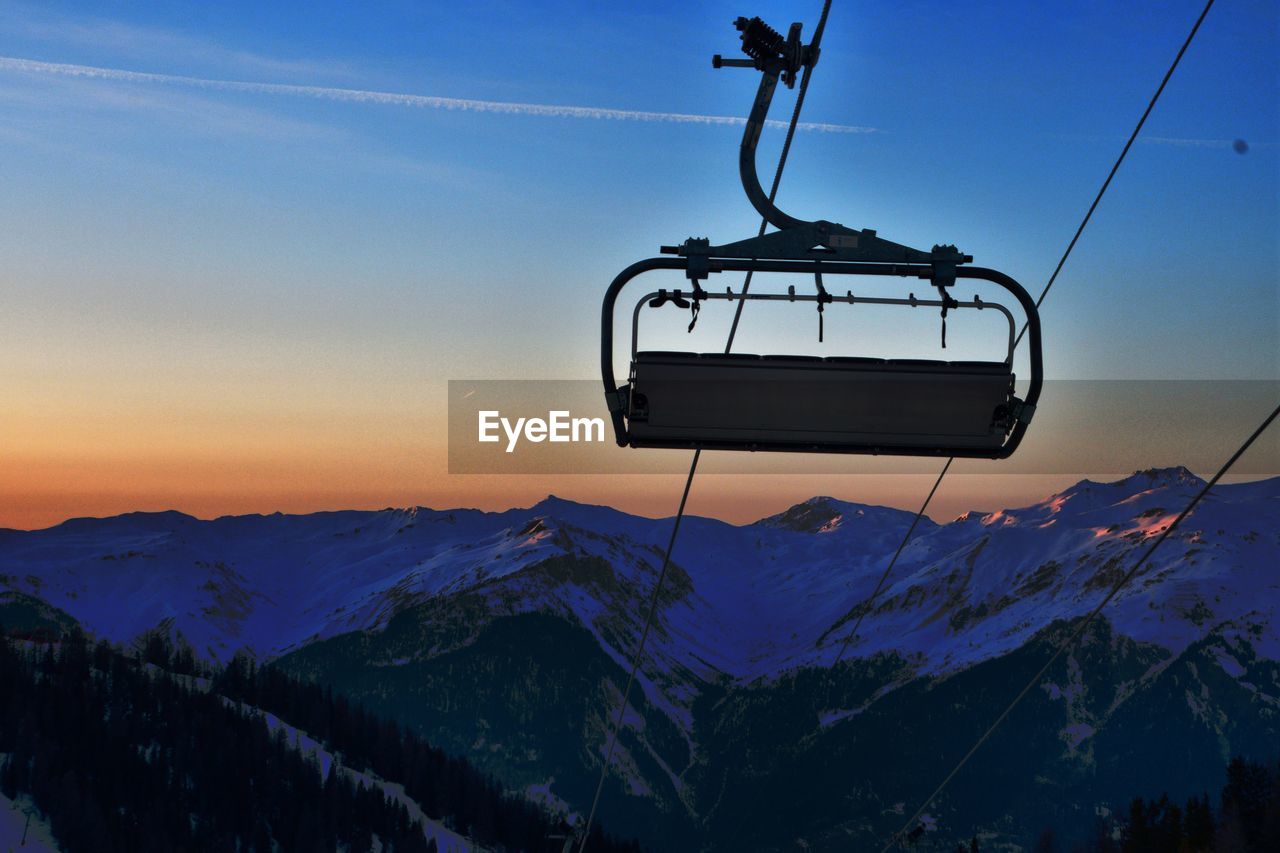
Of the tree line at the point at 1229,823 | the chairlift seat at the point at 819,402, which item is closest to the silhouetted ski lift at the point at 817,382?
the chairlift seat at the point at 819,402

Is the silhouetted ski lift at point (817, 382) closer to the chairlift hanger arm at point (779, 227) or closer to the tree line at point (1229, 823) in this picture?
the chairlift hanger arm at point (779, 227)

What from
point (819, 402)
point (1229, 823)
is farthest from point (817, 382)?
point (1229, 823)

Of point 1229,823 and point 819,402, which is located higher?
point 819,402

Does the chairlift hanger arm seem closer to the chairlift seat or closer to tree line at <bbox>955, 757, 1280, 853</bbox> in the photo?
the chairlift seat

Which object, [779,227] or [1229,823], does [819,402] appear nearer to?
[779,227]

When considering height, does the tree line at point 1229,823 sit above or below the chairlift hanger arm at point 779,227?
below

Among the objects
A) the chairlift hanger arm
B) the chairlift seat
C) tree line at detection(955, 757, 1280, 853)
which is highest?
the chairlift hanger arm

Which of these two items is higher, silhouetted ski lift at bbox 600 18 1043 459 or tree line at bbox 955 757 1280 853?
silhouetted ski lift at bbox 600 18 1043 459

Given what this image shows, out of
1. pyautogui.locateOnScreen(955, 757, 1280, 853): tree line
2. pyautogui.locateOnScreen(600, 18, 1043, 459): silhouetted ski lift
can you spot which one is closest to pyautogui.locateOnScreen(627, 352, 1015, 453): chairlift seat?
pyautogui.locateOnScreen(600, 18, 1043, 459): silhouetted ski lift
